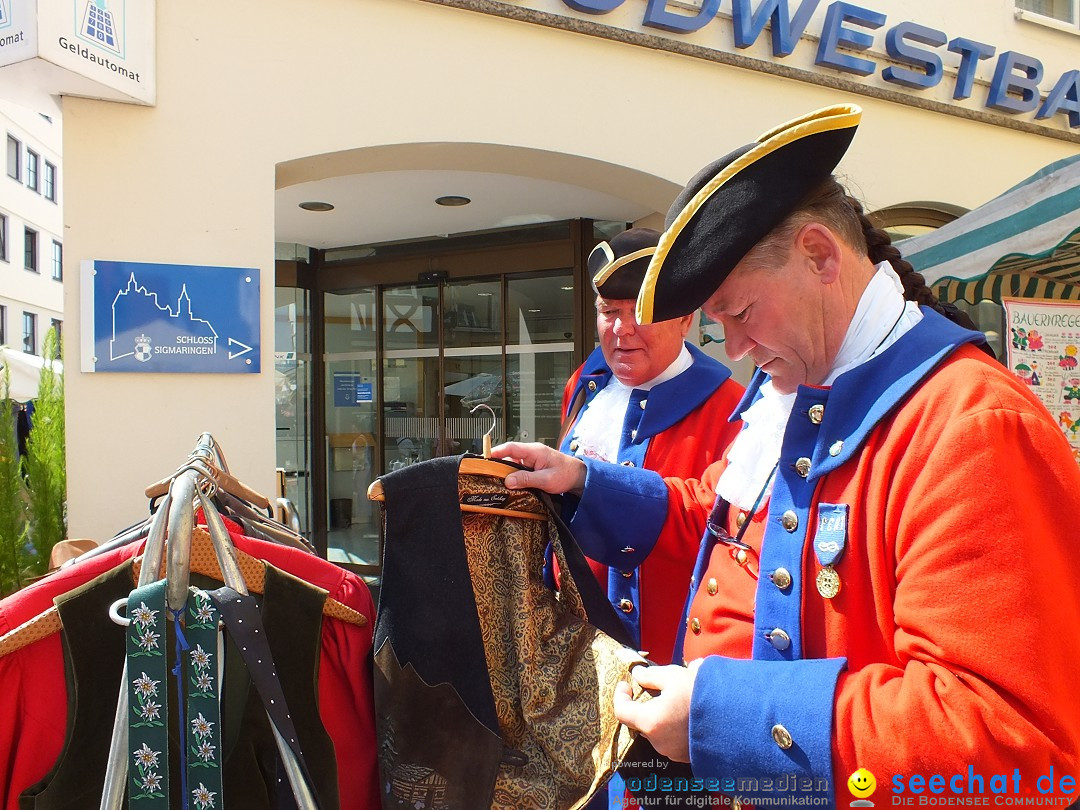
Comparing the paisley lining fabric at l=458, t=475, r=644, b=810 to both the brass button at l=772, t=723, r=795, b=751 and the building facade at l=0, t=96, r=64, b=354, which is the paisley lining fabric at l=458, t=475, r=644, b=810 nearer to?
the brass button at l=772, t=723, r=795, b=751

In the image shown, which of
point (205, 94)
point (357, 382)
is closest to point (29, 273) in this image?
point (357, 382)

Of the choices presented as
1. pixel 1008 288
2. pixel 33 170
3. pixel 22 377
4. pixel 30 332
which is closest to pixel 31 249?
pixel 33 170

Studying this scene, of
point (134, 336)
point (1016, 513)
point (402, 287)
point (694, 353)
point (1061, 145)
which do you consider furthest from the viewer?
point (402, 287)

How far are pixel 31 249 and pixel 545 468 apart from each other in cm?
3130

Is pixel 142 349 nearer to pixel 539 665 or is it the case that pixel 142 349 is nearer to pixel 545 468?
pixel 545 468

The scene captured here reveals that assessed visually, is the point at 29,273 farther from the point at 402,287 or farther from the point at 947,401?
the point at 947,401

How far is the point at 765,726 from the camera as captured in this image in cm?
92

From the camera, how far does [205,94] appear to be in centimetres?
321

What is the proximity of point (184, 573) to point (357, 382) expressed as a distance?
553cm

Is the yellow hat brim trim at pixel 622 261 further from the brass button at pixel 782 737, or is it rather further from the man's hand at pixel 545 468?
the brass button at pixel 782 737

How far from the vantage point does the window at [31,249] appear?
26.2 meters

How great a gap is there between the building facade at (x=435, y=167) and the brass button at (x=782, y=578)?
2.61 metres

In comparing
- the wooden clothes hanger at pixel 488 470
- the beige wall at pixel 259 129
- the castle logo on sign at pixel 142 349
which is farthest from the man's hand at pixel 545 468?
the castle logo on sign at pixel 142 349

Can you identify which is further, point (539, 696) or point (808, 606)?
point (539, 696)
